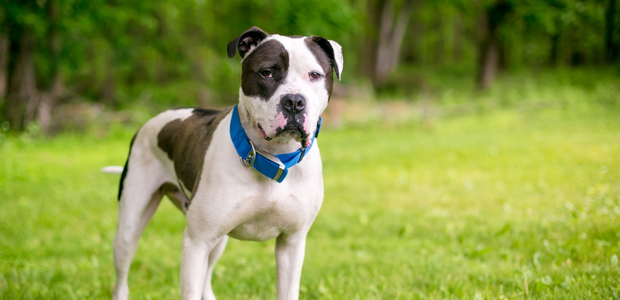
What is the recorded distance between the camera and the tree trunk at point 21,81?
1253cm

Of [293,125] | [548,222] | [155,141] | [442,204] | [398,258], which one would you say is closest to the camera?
[293,125]

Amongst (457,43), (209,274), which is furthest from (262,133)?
(457,43)

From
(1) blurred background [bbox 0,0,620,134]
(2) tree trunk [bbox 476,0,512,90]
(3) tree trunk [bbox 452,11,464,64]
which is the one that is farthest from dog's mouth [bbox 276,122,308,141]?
(3) tree trunk [bbox 452,11,464,64]

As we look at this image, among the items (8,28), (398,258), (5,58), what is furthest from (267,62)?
(5,58)

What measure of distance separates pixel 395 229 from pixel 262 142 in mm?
3512

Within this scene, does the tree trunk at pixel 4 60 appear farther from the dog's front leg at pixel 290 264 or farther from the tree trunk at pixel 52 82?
the dog's front leg at pixel 290 264

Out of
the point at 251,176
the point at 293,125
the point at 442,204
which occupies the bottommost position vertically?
the point at 442,204

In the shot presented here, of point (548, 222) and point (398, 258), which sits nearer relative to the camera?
point (398, 258)

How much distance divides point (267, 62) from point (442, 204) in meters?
4.82

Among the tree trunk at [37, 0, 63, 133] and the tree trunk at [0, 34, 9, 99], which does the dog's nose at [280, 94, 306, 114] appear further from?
the tree trunk at [0, 34, 9, 99]

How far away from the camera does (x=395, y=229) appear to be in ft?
19.0

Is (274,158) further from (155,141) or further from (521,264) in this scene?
(521,264)

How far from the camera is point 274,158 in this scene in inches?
102

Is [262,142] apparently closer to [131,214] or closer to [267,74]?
[267,74]
